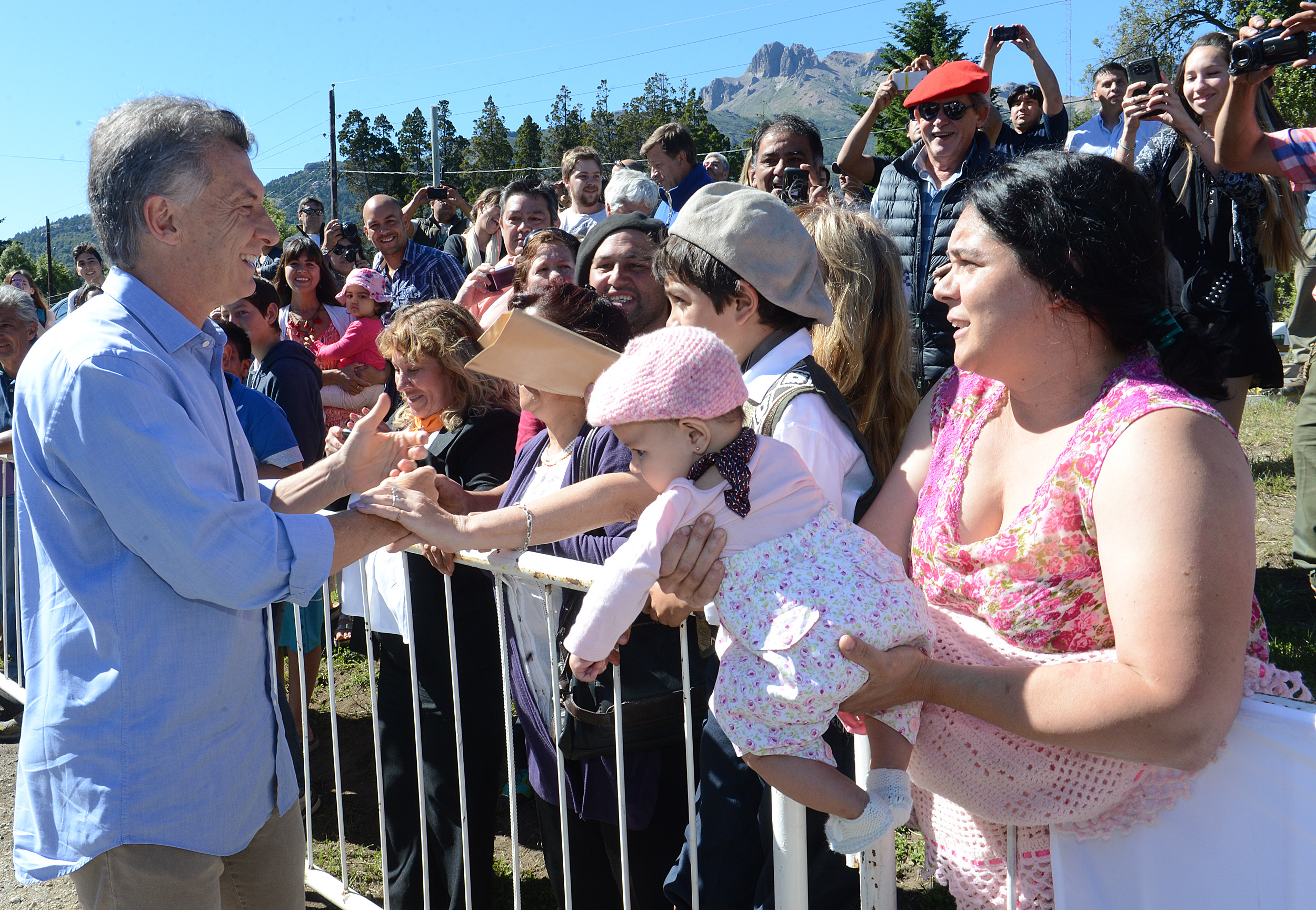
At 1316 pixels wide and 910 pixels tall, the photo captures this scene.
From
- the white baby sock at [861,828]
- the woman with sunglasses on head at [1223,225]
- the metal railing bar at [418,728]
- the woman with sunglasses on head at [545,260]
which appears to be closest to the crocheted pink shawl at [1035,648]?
the white baby sock at [861,828]

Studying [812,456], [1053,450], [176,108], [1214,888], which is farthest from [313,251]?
[1214,888]

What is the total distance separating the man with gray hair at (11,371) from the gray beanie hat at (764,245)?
466cm

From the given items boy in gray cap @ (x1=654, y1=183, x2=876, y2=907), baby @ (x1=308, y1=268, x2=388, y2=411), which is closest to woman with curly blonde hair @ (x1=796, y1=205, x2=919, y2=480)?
boy in gray cap @ (x1=654, y1=183, x2=876, y2=907)

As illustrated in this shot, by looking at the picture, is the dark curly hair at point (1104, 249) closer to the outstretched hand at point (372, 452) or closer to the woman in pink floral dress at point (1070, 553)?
the woman in pink floral dress at point (1070, 553)

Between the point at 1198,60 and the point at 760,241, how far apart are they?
3.43m

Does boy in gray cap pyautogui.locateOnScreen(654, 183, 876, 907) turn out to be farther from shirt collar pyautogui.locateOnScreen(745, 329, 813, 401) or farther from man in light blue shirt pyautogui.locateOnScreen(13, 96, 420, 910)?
man in light blue shirt pyautogui.locateOnScreen(13, 96, 420, 910)

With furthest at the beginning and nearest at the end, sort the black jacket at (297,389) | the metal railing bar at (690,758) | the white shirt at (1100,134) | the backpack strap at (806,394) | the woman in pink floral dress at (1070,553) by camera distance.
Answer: the white shirt at (1100,134) < the black jacket at (297,389) < the backpack strap at (806,394) < the metal railing bar at (690,758) < the woman in pink floral dress at (1070,553)

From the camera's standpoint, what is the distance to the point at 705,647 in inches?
81.6

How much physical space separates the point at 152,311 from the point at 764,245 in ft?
4.58

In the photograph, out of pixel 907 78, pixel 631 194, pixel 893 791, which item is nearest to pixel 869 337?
pixel 893 791

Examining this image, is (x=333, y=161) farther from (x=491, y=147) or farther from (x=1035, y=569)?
(x=1035, y=569)

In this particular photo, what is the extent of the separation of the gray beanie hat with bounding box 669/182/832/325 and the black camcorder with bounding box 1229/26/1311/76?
235 cm

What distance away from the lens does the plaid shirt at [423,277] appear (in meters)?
6.63

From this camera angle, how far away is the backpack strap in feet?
6.98
